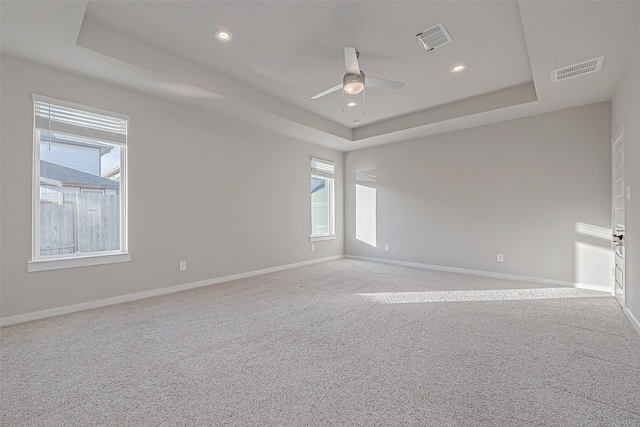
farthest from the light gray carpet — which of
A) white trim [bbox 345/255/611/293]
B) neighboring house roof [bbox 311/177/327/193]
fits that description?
neighboring house roof [bbox 311/177/327/193]

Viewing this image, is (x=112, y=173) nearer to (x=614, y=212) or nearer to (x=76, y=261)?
(x=76, y=261)

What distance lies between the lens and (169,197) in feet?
12.9

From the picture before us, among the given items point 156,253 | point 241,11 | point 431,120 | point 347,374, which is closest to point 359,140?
point 431,120

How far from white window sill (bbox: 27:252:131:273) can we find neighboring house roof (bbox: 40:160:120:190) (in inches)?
32.4

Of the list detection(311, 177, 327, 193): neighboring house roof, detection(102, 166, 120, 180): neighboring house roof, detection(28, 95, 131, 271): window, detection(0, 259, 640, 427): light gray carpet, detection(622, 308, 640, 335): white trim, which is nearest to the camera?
detection(0, 259, 640, 427): light gray carpet

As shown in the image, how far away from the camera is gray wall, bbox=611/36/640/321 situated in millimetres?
2619

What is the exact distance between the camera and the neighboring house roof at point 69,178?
308 centimetres

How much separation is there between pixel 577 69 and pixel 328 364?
3862 millimetres

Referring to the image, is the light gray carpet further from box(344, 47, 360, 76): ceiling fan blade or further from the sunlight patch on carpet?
box(344, 47, 360, 76): ceiling fan blade

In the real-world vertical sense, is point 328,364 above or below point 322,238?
below

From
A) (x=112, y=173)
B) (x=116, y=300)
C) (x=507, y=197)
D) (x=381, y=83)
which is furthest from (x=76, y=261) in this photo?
(x=507, y=197)

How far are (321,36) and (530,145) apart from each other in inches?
145

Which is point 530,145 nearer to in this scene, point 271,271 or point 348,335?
point 348,335

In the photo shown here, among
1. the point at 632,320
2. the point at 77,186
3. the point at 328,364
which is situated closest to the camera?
the point at 328,364
